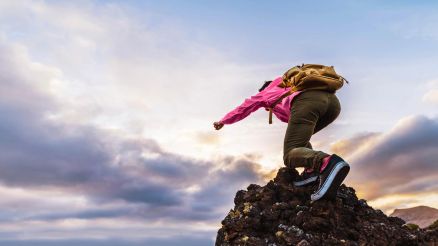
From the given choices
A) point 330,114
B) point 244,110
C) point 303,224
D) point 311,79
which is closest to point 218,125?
point 244,110

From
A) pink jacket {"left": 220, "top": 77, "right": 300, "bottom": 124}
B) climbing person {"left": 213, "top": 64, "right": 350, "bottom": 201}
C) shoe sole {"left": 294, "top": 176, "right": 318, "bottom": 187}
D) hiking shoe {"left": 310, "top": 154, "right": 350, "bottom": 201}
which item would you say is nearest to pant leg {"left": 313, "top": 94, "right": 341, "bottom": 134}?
climbing person {"left": 213, "top": 64, "right": 350, "bottom": 201}

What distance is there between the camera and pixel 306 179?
10.6 metres

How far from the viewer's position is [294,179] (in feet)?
35.7

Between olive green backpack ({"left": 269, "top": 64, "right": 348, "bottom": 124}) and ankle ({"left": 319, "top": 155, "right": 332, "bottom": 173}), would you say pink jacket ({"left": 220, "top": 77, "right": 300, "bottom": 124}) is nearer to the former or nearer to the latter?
olive green backpack ({"left": 269, "top": 64, "right": 348, "bottom": 124})

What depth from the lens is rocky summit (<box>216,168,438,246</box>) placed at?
30.3ft

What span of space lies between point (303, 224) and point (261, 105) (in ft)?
9.93

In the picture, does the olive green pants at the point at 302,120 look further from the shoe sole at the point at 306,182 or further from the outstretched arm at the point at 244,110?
the outstretched arm at the point at 244,110

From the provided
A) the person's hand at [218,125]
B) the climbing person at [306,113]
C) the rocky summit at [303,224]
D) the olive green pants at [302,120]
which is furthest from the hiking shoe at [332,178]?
the person's hand at [218,125]

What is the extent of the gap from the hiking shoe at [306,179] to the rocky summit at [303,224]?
13 centimetres

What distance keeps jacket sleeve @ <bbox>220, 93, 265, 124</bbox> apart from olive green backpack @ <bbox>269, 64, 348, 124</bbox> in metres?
0.30

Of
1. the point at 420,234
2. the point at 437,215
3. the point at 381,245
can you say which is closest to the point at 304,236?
the point at 381,245

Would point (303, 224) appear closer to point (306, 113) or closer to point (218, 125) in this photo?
point (306, 113)

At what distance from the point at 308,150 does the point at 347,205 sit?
1.27m

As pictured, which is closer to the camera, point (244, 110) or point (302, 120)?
point (302, 120)
